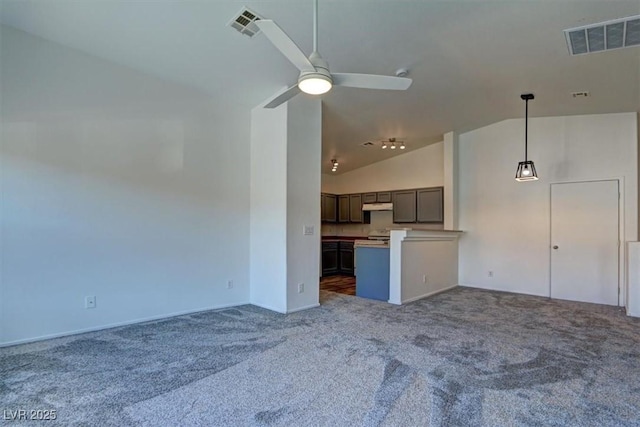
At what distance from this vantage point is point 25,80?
3156 millimetres

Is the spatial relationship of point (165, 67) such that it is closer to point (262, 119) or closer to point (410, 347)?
point (262, 119)

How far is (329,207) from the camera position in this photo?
866 cm

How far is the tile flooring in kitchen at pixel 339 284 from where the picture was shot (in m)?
6.08

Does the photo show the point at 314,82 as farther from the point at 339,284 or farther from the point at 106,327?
the point at 339,284

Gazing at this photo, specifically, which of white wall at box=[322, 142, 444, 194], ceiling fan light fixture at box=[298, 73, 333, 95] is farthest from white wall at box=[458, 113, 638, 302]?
ceiling fan light fixture at box=[298, 73, 333, 95]

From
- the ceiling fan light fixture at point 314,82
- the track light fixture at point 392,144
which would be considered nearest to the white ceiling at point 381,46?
the ceiling fan light fixture at point 314,82

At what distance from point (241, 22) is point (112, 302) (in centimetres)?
316

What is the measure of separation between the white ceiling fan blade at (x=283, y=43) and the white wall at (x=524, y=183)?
524cm

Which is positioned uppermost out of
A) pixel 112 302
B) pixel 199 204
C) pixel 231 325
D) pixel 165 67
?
pixel 165 67

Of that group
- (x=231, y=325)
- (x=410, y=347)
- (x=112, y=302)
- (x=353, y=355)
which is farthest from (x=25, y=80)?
(x=410, y=347)

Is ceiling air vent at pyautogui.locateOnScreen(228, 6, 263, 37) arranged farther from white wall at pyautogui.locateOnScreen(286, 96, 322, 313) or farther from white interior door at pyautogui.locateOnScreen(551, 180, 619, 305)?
white interior door at pyautogui.locateOnScreen(551, 180, 619, 305)

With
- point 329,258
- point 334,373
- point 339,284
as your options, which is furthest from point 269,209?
point 329,258

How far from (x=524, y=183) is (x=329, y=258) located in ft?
14.0

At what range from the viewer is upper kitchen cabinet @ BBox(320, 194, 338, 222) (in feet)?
28.1
